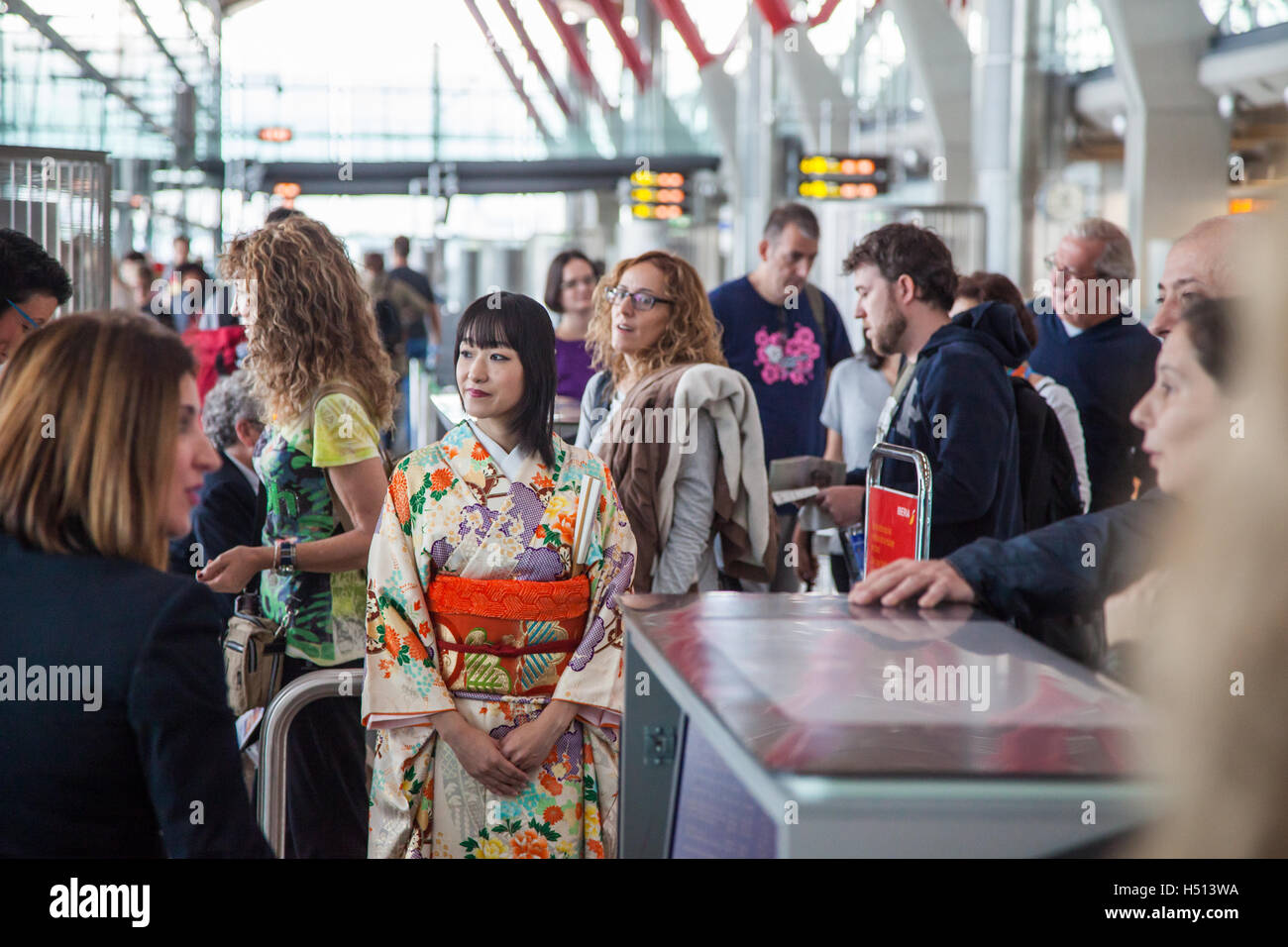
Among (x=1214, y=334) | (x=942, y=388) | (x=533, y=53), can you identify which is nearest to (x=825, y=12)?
(x=533, y=53)

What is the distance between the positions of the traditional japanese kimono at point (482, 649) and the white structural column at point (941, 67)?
12358 mm

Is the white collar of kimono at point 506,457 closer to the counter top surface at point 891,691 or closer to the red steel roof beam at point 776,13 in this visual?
the counter top surface at point 891,691

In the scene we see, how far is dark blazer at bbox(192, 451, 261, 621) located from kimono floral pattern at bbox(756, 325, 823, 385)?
2317mm

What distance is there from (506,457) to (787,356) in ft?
9.02

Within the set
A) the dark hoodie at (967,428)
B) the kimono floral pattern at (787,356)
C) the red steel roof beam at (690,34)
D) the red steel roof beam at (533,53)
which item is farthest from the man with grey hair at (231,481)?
the red steel roof beam at (533,53)

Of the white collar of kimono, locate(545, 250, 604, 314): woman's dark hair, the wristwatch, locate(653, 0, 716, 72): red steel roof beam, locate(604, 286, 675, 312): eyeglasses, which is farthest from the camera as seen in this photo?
locate(653, 0, 716, 72): red steel roof beam

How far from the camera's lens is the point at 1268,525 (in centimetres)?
104

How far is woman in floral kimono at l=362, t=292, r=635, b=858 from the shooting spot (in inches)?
96.7

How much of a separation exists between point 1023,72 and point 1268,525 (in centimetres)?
995

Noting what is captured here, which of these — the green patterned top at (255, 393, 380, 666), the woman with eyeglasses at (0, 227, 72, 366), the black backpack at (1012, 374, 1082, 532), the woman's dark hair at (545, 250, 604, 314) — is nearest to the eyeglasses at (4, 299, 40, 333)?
the woman with eyeglasses at (0, 227, 72, 366)

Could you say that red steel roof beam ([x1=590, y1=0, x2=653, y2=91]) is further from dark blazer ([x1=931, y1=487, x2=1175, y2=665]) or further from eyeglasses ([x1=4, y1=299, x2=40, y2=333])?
dark blazer ([x1=931, y1=487, x2=1175, y2=665])

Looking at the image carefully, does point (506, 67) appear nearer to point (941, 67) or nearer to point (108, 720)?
→ point (941, 67)

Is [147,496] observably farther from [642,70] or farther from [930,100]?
[642,70]
